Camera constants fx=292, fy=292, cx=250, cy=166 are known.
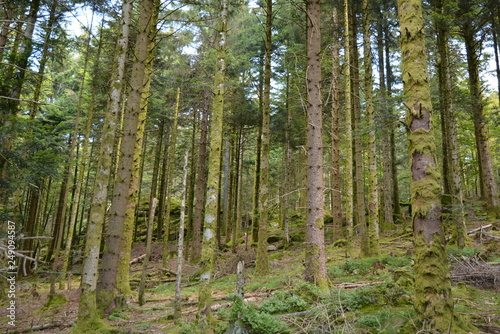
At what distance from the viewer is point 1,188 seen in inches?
356

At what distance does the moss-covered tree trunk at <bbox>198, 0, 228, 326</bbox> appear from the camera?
233 inches

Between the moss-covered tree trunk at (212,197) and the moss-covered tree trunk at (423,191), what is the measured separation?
12.5 ft

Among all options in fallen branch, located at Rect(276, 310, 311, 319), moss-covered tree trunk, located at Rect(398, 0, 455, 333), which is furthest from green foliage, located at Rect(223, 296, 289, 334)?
moss-covered tree trunk, located at Rect(398, 0, 455, 333)

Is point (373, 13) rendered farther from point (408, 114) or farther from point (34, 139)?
point (34, 139)

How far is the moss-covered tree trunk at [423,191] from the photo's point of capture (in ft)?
11.4

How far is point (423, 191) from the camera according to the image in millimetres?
3818

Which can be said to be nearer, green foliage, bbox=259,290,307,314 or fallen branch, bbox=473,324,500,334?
fallen branch, bbox=473,324,500,334

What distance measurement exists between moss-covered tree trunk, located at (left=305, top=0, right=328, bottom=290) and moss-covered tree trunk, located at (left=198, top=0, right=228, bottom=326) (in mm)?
2263

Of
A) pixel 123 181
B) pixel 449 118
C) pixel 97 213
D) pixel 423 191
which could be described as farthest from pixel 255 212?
pixel 423 191

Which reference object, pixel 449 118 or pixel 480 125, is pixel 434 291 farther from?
pixel 480 125

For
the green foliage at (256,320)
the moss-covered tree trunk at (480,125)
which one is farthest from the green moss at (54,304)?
the moss-covered tree trunk at (480,125)

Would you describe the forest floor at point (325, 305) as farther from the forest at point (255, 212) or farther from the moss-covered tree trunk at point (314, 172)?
the moss-covered tree trunk at point (314, 172)

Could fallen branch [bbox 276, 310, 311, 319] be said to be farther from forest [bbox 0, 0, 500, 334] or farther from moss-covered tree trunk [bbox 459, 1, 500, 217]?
moss-covered tree trunk [bbox 459, 1, 500, 217]

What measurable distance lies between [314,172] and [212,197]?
2.56 metres
